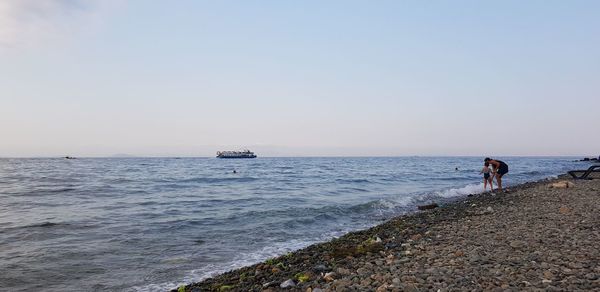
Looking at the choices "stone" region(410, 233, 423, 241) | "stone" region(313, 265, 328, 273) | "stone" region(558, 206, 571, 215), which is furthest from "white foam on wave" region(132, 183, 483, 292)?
"stone" region(558, 206, 571, 215)

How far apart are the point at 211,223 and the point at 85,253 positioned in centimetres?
558

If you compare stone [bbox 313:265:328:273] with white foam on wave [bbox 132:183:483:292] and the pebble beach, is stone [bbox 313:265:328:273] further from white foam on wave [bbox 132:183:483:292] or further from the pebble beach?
white foam on wave [bbox 132:183:483:292]

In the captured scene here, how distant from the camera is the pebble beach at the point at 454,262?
19.0 feet

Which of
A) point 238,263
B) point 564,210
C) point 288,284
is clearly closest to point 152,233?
point 238,263

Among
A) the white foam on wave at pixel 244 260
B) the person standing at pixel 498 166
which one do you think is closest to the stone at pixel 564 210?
the white foam on wave at pixel 244 260

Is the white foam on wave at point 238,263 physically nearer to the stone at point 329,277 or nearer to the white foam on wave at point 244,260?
the white foam on wave at point 244,260

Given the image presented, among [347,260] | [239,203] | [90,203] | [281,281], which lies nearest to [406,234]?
[347,260]

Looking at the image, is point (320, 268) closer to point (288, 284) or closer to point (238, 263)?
point (288, 284)

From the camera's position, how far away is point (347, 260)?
26.3ft

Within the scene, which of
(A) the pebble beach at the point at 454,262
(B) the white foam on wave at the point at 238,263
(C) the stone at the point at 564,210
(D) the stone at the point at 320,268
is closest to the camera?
(A) the pebble beach at the point at 454,262

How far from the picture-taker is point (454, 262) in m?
6.91

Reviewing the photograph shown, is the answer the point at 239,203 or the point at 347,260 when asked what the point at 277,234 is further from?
the point at 239,203

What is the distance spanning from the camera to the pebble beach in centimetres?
578

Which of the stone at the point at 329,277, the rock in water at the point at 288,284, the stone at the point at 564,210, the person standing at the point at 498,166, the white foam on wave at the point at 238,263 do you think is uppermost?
the person standing at the point at 498,166
